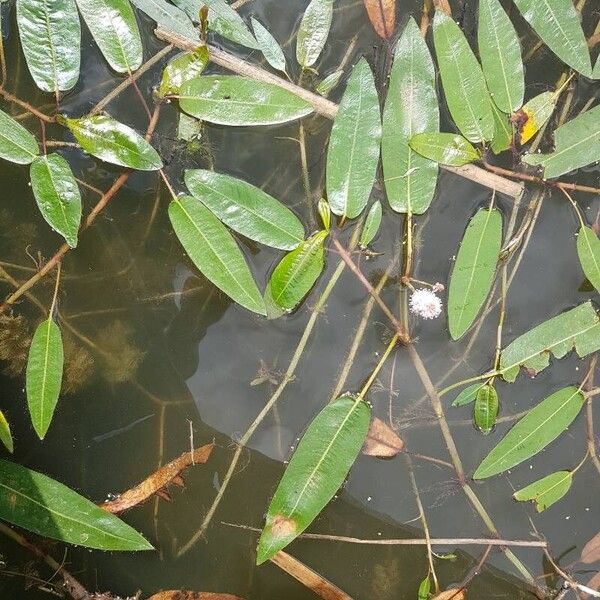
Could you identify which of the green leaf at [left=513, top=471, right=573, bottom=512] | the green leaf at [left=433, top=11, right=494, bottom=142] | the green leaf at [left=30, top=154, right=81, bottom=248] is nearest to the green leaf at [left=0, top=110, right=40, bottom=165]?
the green leaf at [left=30, top=154, right=81, bottom=248]

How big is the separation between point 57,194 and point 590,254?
1.47 metres

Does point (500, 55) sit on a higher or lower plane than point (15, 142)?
higher

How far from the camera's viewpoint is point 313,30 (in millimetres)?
1876

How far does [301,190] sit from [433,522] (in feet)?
3.44

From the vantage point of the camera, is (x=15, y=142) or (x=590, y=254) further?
(x=590, y=254)

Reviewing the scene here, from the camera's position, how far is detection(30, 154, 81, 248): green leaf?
1.77 m

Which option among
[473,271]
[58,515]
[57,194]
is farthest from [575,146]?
[58,515]

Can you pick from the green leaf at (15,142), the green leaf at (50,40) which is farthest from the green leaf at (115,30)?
the green leaf at (15,142)

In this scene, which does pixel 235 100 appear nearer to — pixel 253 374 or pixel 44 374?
pixel 253 374

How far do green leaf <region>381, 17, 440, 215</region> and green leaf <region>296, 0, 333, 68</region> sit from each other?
22 centimetres

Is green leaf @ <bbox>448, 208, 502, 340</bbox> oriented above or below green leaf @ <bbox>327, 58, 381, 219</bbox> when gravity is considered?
below

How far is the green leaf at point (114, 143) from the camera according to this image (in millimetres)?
1789

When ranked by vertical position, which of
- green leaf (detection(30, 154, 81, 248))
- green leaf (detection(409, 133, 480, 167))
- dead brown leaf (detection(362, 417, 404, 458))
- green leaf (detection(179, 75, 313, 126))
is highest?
green leaf (detection(179, 75, 313, 126))

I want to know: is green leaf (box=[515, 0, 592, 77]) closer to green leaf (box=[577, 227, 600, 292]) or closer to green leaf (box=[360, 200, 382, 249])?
green leaf (box=[577, 227, 600, 292])
